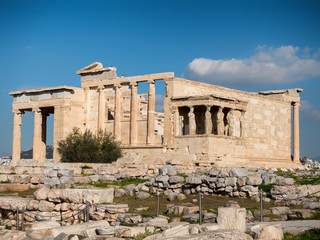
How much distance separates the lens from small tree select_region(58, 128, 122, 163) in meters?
29.4

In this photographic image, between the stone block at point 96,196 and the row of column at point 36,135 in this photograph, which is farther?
the row of column at point 36,135

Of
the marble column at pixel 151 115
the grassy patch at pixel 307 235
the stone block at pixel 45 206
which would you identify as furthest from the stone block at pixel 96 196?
the marble column at pixel 151 115

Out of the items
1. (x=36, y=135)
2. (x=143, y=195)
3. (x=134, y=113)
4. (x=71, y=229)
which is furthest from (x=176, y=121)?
(x=71, y=229)

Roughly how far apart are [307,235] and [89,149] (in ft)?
67.3

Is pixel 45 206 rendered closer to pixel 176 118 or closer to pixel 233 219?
pixel 233 219

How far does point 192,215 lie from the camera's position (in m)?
12.9

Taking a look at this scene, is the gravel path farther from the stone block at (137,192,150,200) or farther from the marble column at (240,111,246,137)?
the marble column at (240,111,246,137)

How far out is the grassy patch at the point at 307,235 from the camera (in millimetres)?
9953

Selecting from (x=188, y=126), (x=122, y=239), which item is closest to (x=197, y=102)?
(x=188, y=126)

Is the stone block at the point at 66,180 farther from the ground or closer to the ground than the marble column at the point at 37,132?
closer to the ground

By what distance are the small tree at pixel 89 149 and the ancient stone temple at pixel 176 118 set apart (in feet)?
3.87

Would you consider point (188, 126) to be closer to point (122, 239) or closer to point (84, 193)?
point (84, 193)

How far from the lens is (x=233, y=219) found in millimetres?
10688

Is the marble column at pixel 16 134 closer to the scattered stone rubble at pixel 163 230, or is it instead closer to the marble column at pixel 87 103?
the marble column at pixel 87 103
